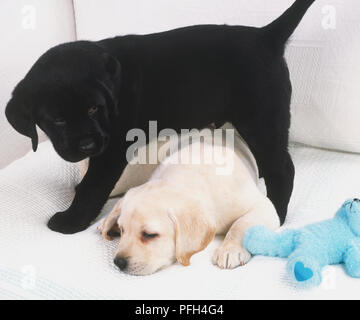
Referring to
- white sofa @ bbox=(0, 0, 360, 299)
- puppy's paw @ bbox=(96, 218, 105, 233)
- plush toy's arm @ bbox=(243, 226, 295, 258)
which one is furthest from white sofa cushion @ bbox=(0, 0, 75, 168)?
plush toy's arm @ bbox=(243, 226, 295, 258)

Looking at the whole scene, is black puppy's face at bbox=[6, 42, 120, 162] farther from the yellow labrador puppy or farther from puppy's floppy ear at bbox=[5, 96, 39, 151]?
the yellow labrador puppy

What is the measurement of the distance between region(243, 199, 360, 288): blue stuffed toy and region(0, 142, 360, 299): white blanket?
20 millimetres

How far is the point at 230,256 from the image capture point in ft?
3.13

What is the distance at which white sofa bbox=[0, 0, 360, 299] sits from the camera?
0.90m

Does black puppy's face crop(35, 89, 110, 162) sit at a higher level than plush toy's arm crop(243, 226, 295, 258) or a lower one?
higher

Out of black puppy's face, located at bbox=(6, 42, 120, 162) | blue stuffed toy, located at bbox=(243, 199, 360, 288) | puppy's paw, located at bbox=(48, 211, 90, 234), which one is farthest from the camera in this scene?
puppy's paw, located at bbox=(48, 211, 90, 234)

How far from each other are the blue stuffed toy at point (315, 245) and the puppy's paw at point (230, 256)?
15 millimetres

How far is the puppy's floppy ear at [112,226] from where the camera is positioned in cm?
103

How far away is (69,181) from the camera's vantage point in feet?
4.29

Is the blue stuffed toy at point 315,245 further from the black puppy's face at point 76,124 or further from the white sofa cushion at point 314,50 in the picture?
the white sofa cushion at point 314,50

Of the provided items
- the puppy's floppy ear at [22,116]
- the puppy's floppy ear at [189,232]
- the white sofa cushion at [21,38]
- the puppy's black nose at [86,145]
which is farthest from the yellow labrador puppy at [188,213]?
the white sofa cushion at [21,38]

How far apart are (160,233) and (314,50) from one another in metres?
0.72
